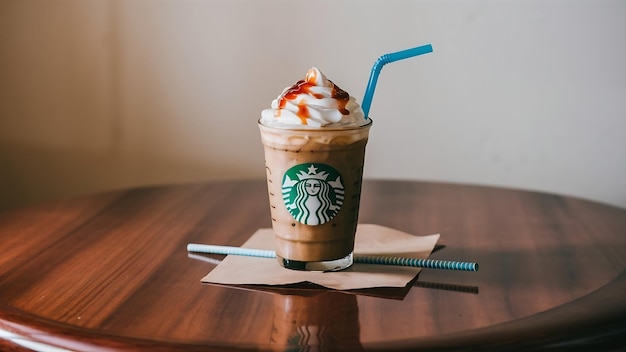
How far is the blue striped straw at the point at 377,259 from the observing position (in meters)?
1.02

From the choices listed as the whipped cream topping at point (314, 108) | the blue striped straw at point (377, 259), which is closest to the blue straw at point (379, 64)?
the whipped cream topping at point (314, 108)

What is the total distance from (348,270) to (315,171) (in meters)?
0.14

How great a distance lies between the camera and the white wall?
2141 mm

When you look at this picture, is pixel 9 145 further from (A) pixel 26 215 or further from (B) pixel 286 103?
(B) pixel 286 103

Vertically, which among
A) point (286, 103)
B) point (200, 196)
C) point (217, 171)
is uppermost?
point (286, 103)

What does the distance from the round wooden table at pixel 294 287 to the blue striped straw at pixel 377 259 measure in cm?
1

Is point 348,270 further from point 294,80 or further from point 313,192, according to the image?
point 294,80

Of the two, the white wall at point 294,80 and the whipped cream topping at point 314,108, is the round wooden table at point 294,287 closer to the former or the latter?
the whipped cream topping at point 314,108

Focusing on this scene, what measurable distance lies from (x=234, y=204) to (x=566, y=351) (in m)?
0.77

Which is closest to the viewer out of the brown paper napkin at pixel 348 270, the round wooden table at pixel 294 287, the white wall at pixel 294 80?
the round wooden table at pixel 294 287

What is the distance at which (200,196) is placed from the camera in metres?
1.49

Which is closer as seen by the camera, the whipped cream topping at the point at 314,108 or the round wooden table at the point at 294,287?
the round wooden table at the point at 294,287

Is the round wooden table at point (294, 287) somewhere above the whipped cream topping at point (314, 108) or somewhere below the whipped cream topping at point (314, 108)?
below

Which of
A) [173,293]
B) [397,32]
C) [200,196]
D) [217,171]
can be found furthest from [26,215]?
[397,32]
